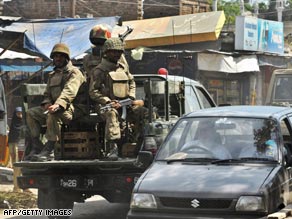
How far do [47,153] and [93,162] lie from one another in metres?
0.70

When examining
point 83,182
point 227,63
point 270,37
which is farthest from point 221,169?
point 270,37

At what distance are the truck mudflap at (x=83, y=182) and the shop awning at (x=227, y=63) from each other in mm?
13864

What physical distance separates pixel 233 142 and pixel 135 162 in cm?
134

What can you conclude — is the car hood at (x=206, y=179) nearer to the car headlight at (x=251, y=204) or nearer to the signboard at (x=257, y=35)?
the car headlight at (x=251, y=204)

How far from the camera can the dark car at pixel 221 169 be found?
17.2 ft

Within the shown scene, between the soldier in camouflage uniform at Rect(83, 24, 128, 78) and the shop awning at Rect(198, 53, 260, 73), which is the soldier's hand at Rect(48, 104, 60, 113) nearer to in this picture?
the soldier in camouflage uniform at Rect(83, 24, 128, 78)

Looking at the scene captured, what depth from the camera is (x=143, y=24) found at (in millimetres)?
22875

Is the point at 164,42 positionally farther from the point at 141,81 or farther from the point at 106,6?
the point at 141,81

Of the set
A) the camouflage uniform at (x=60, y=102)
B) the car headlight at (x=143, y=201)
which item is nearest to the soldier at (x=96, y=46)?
the camouflage uniform at (x=60, y=102)

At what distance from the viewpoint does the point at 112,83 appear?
7.57 metres

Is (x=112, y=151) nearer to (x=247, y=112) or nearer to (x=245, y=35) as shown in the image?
(x=247, y=112)

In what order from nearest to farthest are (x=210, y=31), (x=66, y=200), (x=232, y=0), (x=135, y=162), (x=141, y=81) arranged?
(x=135, y=162) < (x=66, y=200) < (x=141, y=81) < (x=210, y=31) < (x=232, y=0)

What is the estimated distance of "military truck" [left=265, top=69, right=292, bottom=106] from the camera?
542 inches

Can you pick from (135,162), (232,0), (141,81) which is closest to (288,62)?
(141,81)
